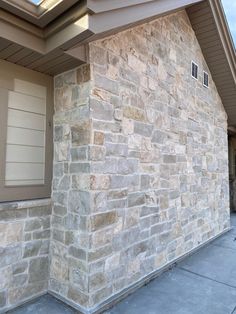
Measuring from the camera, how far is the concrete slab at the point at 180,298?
257cm

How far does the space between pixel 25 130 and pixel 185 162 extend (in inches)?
98.8

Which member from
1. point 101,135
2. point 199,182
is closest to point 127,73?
point 101,135

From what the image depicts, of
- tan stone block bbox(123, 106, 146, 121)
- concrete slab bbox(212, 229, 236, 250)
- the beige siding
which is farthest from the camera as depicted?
concrete slab bbox(212, 229, 236, 250)

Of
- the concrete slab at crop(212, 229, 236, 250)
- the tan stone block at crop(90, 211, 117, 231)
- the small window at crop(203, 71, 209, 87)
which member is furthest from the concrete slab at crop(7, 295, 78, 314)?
the small window at crop(203, 71, 209, 87)

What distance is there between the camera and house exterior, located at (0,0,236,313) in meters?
2.34

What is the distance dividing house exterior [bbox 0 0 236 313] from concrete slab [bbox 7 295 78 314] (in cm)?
7

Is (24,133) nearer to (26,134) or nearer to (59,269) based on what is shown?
(26,134)

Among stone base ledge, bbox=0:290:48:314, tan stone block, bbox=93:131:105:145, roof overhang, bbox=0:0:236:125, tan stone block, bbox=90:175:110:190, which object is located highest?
roof overhang, bbox=0:0:236:125

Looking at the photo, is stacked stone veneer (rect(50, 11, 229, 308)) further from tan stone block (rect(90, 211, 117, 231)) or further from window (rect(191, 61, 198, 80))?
window (rect(191, 61, 198, 80))

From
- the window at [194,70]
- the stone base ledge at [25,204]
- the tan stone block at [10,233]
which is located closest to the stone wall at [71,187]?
the stone base ledge at [25,204]

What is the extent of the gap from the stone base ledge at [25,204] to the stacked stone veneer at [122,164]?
110mm

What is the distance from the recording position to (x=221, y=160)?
5648mm

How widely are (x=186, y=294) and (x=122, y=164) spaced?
160 cm

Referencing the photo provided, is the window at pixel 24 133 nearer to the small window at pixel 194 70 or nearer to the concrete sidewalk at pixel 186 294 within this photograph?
the concrete sidewalk at pixel 186 294
